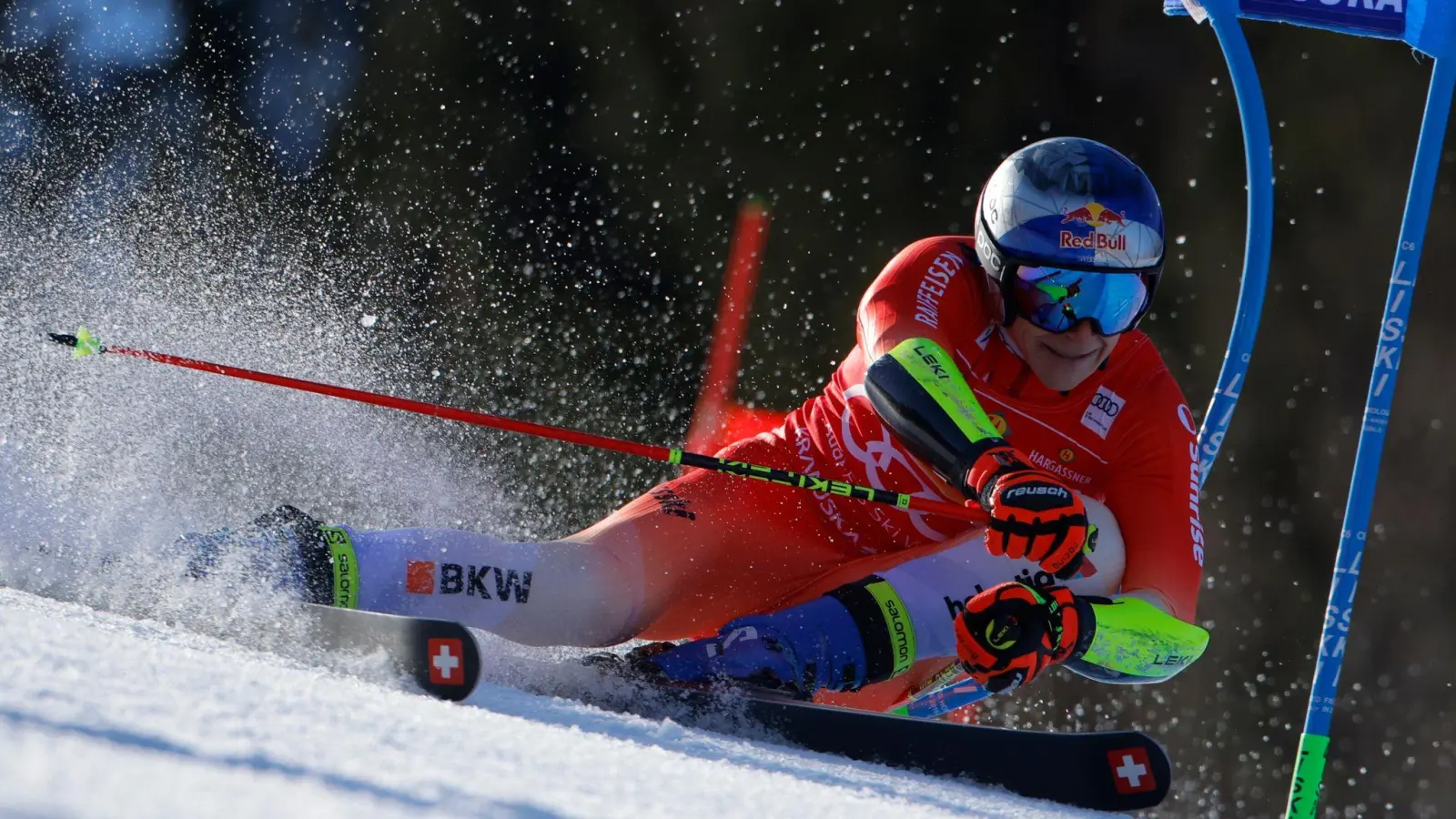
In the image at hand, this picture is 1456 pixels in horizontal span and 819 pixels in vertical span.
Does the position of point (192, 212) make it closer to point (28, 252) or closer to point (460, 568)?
point (28, 252)

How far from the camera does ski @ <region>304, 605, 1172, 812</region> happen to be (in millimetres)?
2186

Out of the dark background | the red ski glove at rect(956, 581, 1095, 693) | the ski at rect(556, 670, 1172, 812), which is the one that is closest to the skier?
the red ski glove at rect(956, 581, 1095, 693)

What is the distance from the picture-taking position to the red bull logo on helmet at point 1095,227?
8.19 feet

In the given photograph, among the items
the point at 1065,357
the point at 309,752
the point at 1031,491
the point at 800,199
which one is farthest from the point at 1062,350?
the point at 800,199

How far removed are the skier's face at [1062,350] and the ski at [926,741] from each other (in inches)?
26.1

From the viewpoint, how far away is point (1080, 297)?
2533 millimetres

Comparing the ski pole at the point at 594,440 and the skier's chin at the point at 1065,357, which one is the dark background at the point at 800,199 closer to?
the skier's chin at the point at 1065,357

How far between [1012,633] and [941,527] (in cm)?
54

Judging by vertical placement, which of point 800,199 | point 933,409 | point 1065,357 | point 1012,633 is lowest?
point 1012,633

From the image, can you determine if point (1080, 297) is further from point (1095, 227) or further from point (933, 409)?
point (933, 409)

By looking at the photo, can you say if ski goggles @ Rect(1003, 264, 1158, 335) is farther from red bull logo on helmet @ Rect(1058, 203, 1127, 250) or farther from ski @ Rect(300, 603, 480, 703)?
ski @ Rect(300, 603, 480, 703)

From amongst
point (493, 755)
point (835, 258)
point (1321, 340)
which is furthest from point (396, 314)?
point (493, 755)

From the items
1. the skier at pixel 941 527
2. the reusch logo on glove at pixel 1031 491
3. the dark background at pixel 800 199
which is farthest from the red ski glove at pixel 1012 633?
the dark background at pixel 800 199

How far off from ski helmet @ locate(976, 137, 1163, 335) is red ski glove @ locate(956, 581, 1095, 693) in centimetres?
54
